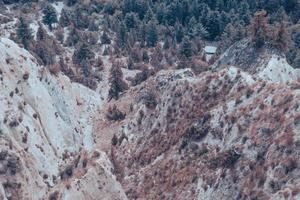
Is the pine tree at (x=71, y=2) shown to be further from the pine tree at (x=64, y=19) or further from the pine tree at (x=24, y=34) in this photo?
the pine tree at (x=24, y=34)

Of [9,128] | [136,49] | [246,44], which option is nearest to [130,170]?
[9,128]

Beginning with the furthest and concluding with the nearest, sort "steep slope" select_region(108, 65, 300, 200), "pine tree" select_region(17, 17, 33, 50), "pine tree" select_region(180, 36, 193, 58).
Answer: "pine tree" select_region(180, 36, 193, 58) < "pine tree" select_region(17, 17, 33, 50) < "steep slope" select_region(108, 65, 300, 200)

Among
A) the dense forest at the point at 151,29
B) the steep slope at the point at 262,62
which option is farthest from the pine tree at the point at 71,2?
the steep slope at the point at 262,62

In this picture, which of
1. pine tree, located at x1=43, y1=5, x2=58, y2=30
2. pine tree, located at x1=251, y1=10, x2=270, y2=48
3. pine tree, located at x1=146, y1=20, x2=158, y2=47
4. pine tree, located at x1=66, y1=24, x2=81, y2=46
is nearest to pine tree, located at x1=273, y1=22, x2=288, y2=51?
pine tree, located at x1=251, y1=10, x2=270, y2=48

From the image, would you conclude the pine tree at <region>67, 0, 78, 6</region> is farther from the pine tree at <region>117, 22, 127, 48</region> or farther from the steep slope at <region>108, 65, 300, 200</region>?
the steep slope at <region>108, 65, 300, 200</region>

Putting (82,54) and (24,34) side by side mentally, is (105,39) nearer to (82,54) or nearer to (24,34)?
(82,54)

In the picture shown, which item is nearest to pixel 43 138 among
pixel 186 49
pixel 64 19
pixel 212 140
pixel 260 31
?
pixel 212 140

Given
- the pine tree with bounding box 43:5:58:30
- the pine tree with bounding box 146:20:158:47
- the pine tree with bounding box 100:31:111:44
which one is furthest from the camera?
the pine tree with bounding box 146:20:158:47
